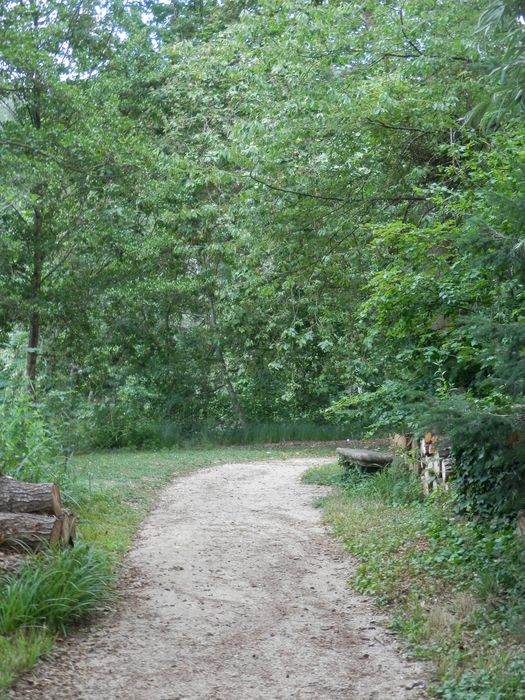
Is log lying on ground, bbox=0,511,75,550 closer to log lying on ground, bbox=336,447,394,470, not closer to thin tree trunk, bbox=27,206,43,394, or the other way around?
log lying on ground, bbox=336,447,394,470

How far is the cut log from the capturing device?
7633mm

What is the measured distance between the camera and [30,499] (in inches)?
301

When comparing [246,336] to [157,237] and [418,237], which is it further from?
[418,237]

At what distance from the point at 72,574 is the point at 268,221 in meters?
8.53

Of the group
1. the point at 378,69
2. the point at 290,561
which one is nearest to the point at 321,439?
the point at 378,69

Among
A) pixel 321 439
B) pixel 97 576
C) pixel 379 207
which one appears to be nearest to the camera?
pixel 97 576

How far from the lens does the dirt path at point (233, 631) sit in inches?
213

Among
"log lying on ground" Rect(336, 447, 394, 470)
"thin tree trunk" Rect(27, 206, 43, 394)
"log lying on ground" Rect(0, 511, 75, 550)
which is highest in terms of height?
"thin tree trunk" Rect(27, 206, 43, 394)

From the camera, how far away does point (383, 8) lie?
467 inches

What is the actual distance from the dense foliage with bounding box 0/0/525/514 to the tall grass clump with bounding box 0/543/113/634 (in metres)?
2.53

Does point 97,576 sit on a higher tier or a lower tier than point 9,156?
lower

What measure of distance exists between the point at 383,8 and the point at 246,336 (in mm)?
11412

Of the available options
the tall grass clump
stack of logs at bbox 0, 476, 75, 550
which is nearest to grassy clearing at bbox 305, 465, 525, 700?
the tall grass clump

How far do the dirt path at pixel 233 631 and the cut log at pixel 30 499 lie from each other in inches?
38.9
